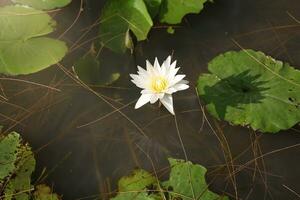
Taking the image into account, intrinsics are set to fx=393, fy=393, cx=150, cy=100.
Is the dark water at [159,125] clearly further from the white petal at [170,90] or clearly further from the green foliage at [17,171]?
the white petal at [170,90]

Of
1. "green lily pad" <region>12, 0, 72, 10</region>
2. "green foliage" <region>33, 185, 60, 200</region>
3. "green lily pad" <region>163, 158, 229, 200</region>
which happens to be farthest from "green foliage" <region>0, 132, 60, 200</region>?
"green lily pad" <region>12, 0, 72, 10</region>

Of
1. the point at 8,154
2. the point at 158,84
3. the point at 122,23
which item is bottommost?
the point at 8,154

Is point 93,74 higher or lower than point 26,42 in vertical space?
lower

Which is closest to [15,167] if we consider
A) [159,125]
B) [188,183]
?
[159,125]

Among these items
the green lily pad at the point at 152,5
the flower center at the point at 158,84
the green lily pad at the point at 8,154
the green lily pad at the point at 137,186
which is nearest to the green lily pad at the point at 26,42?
the green lily pad at the point at 8,154

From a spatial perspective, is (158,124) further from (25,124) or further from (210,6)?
(210,6)

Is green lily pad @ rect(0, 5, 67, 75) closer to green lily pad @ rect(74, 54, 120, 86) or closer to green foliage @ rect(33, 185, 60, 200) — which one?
green lily pad @ rect(74, 54, 120, 86)

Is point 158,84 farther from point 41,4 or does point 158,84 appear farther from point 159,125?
point 41,4
